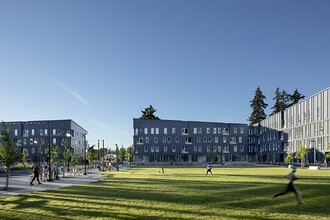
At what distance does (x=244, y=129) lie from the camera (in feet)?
403

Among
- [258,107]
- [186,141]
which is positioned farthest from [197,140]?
[258,107]

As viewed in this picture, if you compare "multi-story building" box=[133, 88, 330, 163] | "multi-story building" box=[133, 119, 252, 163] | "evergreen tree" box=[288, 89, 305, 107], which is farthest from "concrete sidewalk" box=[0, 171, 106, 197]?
"evergreen tree" box=[288, 89, 305, 107]

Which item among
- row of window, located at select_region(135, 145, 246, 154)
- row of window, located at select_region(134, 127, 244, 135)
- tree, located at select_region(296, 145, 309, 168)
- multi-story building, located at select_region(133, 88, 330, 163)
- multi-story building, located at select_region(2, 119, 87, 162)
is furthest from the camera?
multi-story building, located at select_region(2, 119, 87, 162)

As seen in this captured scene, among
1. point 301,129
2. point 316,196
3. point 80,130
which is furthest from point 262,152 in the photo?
point 316,196

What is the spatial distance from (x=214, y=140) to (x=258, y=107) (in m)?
28.7

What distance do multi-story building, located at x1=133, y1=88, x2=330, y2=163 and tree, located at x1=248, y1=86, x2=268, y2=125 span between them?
29.4ft

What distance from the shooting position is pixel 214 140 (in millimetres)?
119000

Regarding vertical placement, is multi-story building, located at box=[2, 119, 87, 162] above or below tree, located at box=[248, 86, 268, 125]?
below

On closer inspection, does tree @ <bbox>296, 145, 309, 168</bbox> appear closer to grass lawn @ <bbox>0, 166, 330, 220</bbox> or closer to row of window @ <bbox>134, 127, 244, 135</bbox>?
row of window @ <bbox>134, 127, 244, 135</bbox>

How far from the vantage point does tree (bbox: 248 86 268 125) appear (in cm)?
13688

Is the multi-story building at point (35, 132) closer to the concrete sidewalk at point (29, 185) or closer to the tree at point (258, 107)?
the tree at point (258, 107)

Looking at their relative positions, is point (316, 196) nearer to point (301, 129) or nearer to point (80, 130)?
point (301, 129)

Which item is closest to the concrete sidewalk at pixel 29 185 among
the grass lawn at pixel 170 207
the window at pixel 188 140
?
the grass lawn at pixel 170 207

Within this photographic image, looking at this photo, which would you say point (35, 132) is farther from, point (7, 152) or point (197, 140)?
point (7, 152)
